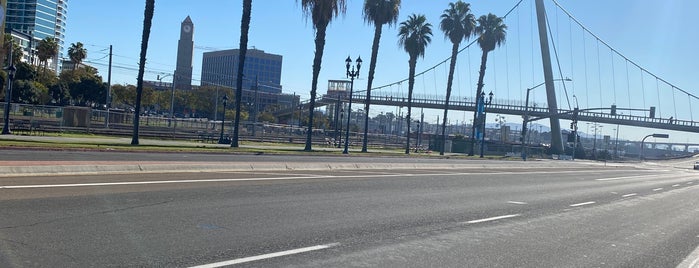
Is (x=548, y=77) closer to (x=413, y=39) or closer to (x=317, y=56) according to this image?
(x=413, y=39)

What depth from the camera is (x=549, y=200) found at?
19.8 meters

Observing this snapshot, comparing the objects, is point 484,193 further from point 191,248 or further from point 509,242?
point 191,248

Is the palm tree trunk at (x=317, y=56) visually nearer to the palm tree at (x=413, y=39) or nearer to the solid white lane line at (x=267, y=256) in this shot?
the palm tree at (x=413, y=39)

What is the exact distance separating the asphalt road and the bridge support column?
80640 millimetres

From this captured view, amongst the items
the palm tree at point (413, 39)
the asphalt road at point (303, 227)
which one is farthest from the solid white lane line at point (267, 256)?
the palm tree at point (413, 39)

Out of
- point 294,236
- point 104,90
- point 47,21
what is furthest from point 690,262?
point 47,21

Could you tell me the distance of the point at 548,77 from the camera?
96875 millimetres

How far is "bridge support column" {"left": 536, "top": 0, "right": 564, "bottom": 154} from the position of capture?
9694 centimetres

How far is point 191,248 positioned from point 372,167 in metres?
23.5

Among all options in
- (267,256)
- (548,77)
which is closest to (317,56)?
(267,256)

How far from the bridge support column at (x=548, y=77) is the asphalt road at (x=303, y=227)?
265 ft

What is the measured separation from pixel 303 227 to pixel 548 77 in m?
91.1

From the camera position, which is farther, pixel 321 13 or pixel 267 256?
pixel 321 13

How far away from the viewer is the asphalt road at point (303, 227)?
8352mm
